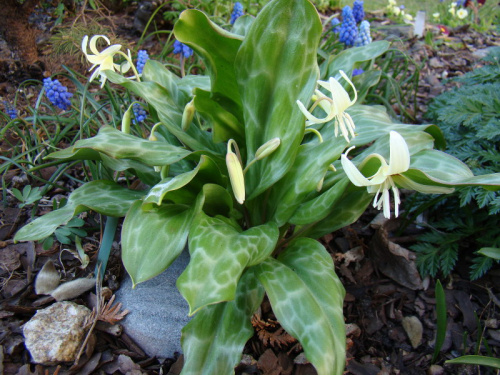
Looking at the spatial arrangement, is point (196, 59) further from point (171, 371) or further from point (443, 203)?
point (171, 371)

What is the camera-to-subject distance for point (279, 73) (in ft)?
4.14

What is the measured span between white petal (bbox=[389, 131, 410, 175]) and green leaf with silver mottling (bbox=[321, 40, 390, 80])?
900 millimetres

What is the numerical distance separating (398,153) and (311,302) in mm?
472

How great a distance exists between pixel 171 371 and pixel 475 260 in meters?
1.26

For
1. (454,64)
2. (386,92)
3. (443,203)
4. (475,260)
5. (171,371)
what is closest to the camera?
(171,371)

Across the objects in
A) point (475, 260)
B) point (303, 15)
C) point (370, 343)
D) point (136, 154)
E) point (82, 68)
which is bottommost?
point (370, 343)

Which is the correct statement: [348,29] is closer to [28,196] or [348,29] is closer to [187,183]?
[187,183]

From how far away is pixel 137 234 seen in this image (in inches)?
48.1

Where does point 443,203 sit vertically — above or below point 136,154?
below

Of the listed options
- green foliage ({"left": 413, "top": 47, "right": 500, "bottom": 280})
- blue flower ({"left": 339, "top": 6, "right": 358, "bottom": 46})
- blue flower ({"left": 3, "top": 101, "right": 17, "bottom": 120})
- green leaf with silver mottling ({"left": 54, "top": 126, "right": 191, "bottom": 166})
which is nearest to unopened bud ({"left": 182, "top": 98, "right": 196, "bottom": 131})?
green leaf with silver mottling ({"left": 54, "top": 126, "right": 191, "bottom": 166})

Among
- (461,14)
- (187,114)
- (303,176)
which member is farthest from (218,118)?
(461,14)

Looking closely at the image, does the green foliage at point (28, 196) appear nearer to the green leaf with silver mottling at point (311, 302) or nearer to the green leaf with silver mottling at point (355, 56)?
the green leaf with silver mottling at point (311, 302)

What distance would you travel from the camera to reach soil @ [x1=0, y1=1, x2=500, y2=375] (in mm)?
1406

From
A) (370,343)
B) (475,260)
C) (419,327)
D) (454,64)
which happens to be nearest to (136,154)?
(370,343)
